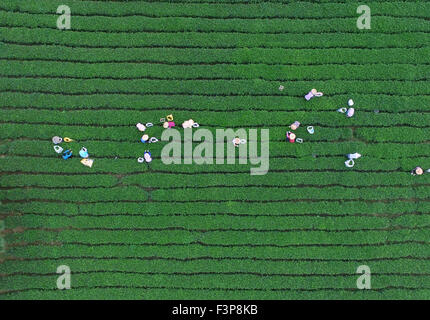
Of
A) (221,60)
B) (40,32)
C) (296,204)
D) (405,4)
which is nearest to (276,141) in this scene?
(296,204)

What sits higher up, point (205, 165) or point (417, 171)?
point (205, 165)

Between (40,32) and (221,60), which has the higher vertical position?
(40,32)

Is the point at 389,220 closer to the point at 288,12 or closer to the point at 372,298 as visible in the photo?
the point at 372,298

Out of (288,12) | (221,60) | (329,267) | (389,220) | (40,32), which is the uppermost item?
(288,12)
